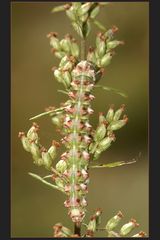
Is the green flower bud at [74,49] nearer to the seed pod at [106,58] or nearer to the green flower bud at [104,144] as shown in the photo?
the seed pod at [106,58]

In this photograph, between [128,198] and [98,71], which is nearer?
[98,71]

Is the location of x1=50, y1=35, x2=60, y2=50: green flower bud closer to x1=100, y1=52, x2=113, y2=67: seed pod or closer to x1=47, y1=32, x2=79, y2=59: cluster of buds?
x1=47, y1=32, x2=79, y2=59: cluster of buds

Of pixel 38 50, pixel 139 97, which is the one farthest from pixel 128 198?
pixel 38 50

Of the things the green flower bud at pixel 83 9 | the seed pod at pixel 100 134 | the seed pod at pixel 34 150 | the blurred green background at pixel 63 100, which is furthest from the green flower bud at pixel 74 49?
the blurred green background at pixel 63 100

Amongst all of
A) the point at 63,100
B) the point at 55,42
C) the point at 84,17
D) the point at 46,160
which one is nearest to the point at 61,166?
the point at 46,160

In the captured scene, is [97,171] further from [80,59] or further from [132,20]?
[80,59]

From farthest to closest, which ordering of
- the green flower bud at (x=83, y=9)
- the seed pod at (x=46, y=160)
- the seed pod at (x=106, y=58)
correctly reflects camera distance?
1. the seed pod at (x=46, y=160)
2. the seed pod at (x=106, y=58)
3. the green flower bud at (x=83, y=9)

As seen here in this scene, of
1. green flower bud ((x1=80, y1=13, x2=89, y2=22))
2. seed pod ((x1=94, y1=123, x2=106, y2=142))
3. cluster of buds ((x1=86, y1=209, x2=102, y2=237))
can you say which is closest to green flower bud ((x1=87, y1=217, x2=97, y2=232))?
cluster of buds ((x1=86, y1=209, x2=102, y2=237))

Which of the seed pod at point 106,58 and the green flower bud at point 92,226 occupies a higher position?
the seed pod at point 106,58
